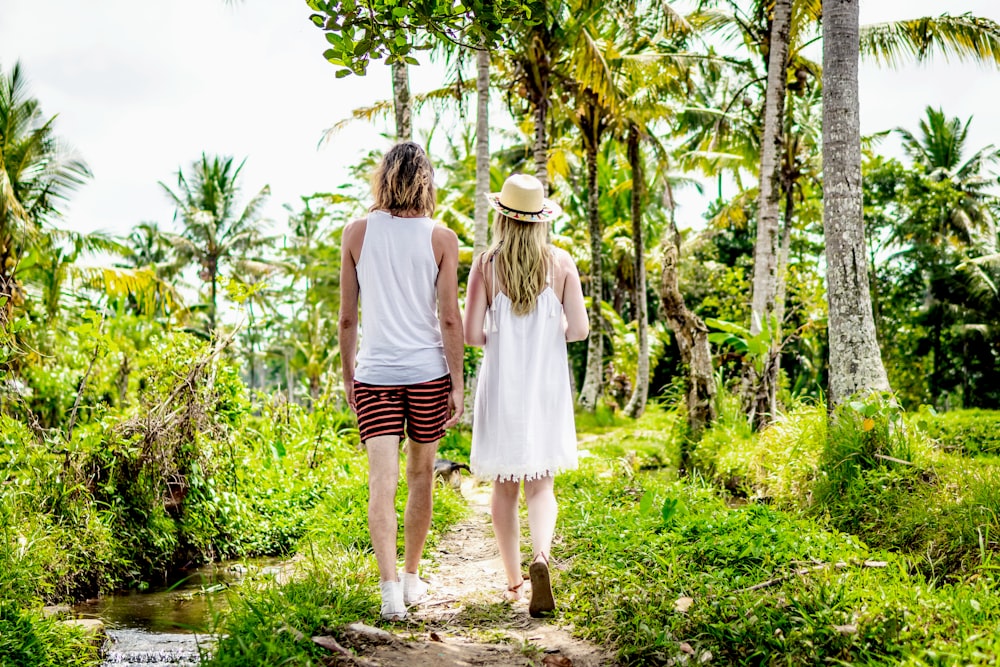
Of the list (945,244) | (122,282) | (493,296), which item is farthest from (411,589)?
(945,244)

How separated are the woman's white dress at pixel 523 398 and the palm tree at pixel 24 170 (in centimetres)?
1150

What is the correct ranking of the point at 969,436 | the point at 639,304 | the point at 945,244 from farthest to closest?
1. the point at 945,244
2. the point at 639,304
3. the point at 969,436

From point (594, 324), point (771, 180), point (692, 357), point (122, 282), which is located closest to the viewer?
point (692, 357)

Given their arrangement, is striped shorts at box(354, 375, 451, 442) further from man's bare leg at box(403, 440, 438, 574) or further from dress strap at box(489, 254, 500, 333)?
dress strap at box(489, 254, 500, 333)

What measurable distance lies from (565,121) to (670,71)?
4272mm

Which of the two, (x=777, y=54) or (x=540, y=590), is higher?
(x=777, y=54)

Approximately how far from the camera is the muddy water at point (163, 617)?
4160mm

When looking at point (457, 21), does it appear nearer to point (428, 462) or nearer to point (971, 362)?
point (428, 462)

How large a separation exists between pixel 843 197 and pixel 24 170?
583 inches

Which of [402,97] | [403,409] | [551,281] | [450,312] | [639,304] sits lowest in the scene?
[403,409]

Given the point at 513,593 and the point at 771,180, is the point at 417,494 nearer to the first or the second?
the point at 513,593

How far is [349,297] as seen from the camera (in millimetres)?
3814

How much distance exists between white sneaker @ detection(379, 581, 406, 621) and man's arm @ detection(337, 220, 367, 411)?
0.84 m

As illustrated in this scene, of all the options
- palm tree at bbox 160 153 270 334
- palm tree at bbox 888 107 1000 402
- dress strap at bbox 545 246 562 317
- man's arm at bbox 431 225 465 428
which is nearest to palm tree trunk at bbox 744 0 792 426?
dress strap at bbox 545 246 562 317
